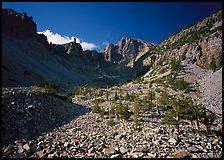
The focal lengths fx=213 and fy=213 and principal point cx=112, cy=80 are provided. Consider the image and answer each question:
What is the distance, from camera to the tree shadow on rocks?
15.8 m

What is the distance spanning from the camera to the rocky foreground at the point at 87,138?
12.5 metres

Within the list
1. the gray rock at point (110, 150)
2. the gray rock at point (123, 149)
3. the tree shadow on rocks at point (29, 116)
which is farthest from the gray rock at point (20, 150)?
the gray rock at point (123, 149)

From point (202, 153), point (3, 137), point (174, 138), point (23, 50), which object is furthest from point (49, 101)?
point (23, 50)

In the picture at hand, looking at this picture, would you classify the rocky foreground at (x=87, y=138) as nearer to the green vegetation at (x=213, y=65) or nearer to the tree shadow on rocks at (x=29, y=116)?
Result: the tree shadow on rocks at (x=29, y=116)

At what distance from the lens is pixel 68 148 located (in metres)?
13.5

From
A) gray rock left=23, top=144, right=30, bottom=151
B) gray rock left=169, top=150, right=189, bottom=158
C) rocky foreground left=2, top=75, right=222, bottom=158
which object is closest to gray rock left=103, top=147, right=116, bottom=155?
rocky foreground left=2, top=75, right=222, bottom=158

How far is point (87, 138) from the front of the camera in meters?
15.3

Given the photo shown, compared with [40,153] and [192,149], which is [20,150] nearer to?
[40,153]

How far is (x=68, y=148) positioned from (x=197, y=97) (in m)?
28.3

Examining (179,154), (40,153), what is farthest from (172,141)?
(40,153)

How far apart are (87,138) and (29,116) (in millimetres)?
6927

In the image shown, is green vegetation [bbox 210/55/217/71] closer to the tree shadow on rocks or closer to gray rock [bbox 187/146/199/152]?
the tree shadow on rocks

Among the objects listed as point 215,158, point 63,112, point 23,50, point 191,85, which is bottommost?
point 215,158

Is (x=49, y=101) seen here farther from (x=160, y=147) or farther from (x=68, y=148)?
(x=160, y=147)
